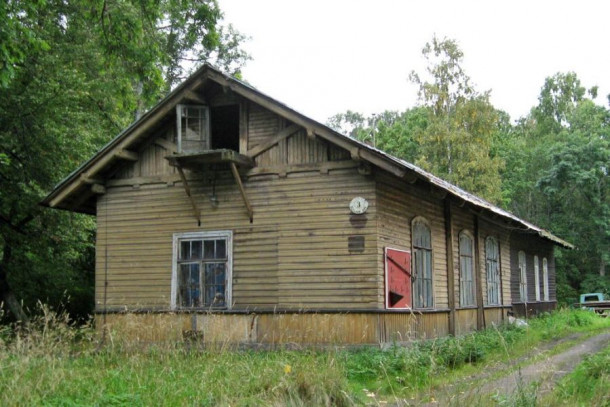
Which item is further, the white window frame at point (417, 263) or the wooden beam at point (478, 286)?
the wooden beam at point (478, 286)

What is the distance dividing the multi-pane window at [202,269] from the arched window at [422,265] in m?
3.82

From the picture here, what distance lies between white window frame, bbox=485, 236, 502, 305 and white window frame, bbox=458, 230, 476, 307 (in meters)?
1.21

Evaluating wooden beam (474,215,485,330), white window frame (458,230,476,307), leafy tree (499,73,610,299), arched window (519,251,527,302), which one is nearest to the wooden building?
white window frame (458,230,476,307)

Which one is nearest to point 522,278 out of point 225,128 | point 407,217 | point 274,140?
point 407,217

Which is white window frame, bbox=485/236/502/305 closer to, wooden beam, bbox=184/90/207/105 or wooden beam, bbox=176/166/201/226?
wooden beam, bbox=176/166/201/226

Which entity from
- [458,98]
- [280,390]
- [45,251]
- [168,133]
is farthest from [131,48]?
[458,98]

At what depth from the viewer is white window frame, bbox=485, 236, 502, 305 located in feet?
58.5

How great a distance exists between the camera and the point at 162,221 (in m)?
13.4

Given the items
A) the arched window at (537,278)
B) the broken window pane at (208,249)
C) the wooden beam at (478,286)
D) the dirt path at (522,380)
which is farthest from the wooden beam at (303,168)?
the arched window at (537,278)

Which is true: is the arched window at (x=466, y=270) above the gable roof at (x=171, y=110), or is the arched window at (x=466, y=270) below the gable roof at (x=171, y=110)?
below

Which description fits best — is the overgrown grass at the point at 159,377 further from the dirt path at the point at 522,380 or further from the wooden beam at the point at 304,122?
the wooden beam at the point at 304,122

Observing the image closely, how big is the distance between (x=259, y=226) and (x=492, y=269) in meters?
8.63

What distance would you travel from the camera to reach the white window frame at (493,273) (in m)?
17.8

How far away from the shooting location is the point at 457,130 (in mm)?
30438
